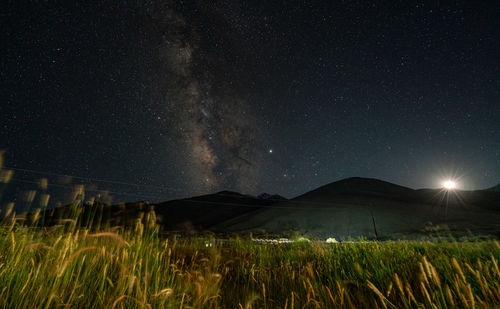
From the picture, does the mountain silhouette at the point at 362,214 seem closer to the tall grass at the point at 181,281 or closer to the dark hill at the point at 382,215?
the dark hill at the point at 382,215

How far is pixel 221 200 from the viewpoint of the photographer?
145375mm

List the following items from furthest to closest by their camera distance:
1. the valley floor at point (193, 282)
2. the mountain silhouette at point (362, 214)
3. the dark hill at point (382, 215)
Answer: the mountain silhouette at point (362, 214), the dark hill at point (382, 215), the valley floor at point (193, 282)

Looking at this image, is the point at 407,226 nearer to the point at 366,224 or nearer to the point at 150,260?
the point at 366,224

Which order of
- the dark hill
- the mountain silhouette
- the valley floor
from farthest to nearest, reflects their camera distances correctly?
1. the mountain silhouette
2. the dark hill
3. the valley floor

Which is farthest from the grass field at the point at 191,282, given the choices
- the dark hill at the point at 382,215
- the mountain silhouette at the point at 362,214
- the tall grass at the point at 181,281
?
the dark hill at the point at 382,215

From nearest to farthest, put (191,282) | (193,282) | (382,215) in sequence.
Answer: (193,282) → (191,282) → (382,215)

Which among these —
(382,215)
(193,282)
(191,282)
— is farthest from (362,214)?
(193,282)

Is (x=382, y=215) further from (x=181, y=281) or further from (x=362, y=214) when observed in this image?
(x=181, y=281)

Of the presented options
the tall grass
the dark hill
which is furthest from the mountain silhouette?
the tall grass

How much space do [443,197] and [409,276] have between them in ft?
361

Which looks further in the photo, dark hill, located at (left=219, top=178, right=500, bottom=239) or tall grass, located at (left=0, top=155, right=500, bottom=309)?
dark hill, located at (left=219, top=178, right=500, bottom=239)

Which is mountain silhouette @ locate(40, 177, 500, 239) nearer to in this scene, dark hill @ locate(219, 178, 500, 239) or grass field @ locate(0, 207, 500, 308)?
dark hill @ locate(219, 178, 500, 239)

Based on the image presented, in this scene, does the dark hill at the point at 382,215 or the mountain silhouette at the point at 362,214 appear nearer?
the dark hill at the point at 382,215

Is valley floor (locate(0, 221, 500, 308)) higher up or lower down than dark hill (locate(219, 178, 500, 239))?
lower down
